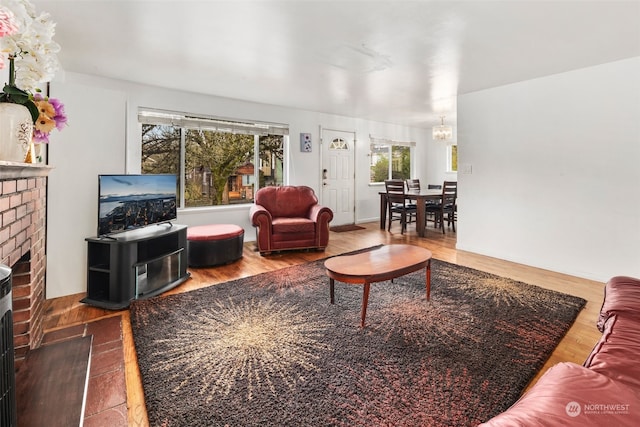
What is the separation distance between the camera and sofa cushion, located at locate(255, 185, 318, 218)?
461cm

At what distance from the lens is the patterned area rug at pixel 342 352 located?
58.2 inches

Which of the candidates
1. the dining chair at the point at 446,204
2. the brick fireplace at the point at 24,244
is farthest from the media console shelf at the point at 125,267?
the dining chair at the point at 446,204

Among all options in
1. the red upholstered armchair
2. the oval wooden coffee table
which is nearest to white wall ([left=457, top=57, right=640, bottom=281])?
the oval wooden coffee table

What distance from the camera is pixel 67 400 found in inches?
58.9

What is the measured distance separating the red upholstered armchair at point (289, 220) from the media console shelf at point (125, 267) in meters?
1.20

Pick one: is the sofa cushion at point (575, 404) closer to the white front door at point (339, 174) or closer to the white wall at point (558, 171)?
the white wall at point (558, 171)

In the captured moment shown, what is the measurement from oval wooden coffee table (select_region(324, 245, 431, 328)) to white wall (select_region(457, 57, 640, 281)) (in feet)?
6.46

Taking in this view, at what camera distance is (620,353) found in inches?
44.2

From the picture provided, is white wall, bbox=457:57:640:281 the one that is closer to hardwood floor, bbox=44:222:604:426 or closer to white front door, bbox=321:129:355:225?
hardwood floor, bbox=44:222:604:426

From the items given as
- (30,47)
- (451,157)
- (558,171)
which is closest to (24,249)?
(30,47)

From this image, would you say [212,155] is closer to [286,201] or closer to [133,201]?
[286,201]

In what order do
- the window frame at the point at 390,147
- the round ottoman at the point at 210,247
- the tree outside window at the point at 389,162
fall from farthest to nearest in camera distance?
1. the tree outside window at the point at 389,162
2. the window frame at the point at 390,147
3. the round ottoman at the point at 210,247

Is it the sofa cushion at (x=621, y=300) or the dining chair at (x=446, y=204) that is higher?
the dining chair at (x=446, y=204)

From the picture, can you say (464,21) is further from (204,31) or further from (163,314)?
(163,314)
